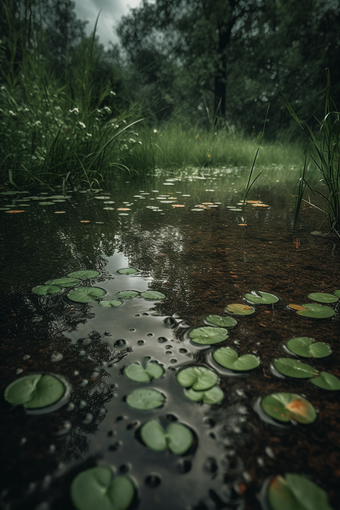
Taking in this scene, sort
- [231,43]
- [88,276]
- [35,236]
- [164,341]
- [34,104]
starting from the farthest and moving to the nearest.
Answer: [231,43] → [34,104] → [35,236] → [88,276] → [164,341]

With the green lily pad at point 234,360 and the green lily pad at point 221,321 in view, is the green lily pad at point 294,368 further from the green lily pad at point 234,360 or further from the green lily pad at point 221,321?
the green lily pad at point 221,321

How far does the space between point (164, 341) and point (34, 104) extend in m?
3.03

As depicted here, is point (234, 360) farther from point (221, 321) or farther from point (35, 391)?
point (35, 391)

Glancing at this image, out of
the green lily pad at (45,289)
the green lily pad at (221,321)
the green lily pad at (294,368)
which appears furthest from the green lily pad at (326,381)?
Result: the green lily pad at (45,289)

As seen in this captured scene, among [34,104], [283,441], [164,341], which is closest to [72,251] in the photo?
[164,341]

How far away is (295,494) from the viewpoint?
38cm

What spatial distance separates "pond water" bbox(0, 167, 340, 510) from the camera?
400 millimetres

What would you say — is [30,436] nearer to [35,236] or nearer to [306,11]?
[35,236]

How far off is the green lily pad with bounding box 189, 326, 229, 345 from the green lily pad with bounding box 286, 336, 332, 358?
15cm

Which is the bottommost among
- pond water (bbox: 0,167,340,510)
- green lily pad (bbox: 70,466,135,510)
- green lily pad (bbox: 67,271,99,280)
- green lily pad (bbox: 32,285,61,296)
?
pond water (bbox: 0,167,340,510)

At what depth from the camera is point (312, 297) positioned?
0.88 m

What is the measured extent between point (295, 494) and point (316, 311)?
52 centimetres

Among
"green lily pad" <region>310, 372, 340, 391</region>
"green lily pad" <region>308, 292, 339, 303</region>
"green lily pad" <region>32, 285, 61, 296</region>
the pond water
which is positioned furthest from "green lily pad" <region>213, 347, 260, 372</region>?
"green lily pad" <region>32, 285, 61, 296</region>

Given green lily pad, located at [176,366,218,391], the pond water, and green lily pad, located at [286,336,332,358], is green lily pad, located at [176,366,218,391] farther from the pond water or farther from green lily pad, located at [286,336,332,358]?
green lily pad, located at [286,336,332,358]
